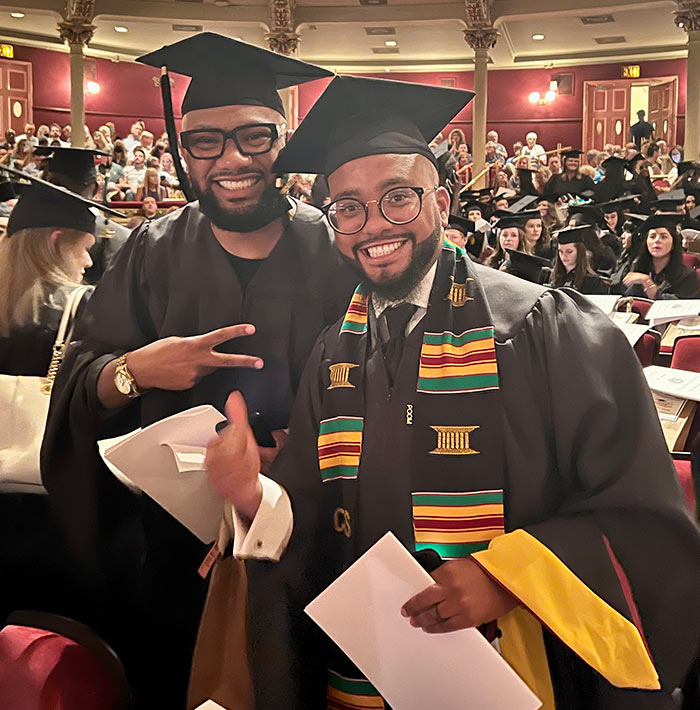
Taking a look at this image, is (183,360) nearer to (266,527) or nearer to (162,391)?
(162,391)

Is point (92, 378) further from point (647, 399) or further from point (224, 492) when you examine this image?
point (647, 399)

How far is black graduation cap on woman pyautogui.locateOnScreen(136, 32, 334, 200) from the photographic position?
1669 millimetres

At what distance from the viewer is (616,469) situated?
145 centimetres

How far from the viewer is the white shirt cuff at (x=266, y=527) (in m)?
1.63

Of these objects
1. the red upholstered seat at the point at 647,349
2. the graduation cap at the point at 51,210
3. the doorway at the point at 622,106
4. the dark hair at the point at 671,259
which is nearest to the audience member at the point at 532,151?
the doorway at the point at 622,106

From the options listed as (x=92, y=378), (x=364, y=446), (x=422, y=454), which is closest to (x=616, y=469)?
(x=422, y=454)

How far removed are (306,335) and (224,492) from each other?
375 mm

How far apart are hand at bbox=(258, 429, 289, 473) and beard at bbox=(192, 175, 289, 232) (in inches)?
17.4

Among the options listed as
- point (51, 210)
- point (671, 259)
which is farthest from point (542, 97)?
point (51, 210)

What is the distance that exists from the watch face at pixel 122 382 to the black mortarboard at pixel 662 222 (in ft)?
21.1

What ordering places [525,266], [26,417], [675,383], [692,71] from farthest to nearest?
[692,71], [525,266], [675,383], [26,417]

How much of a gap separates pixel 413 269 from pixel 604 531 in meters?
0.61

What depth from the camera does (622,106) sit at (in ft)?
66.5

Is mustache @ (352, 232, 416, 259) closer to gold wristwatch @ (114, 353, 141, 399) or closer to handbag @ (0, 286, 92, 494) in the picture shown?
gold wristwatch @ (114, 353, 141, 399)
